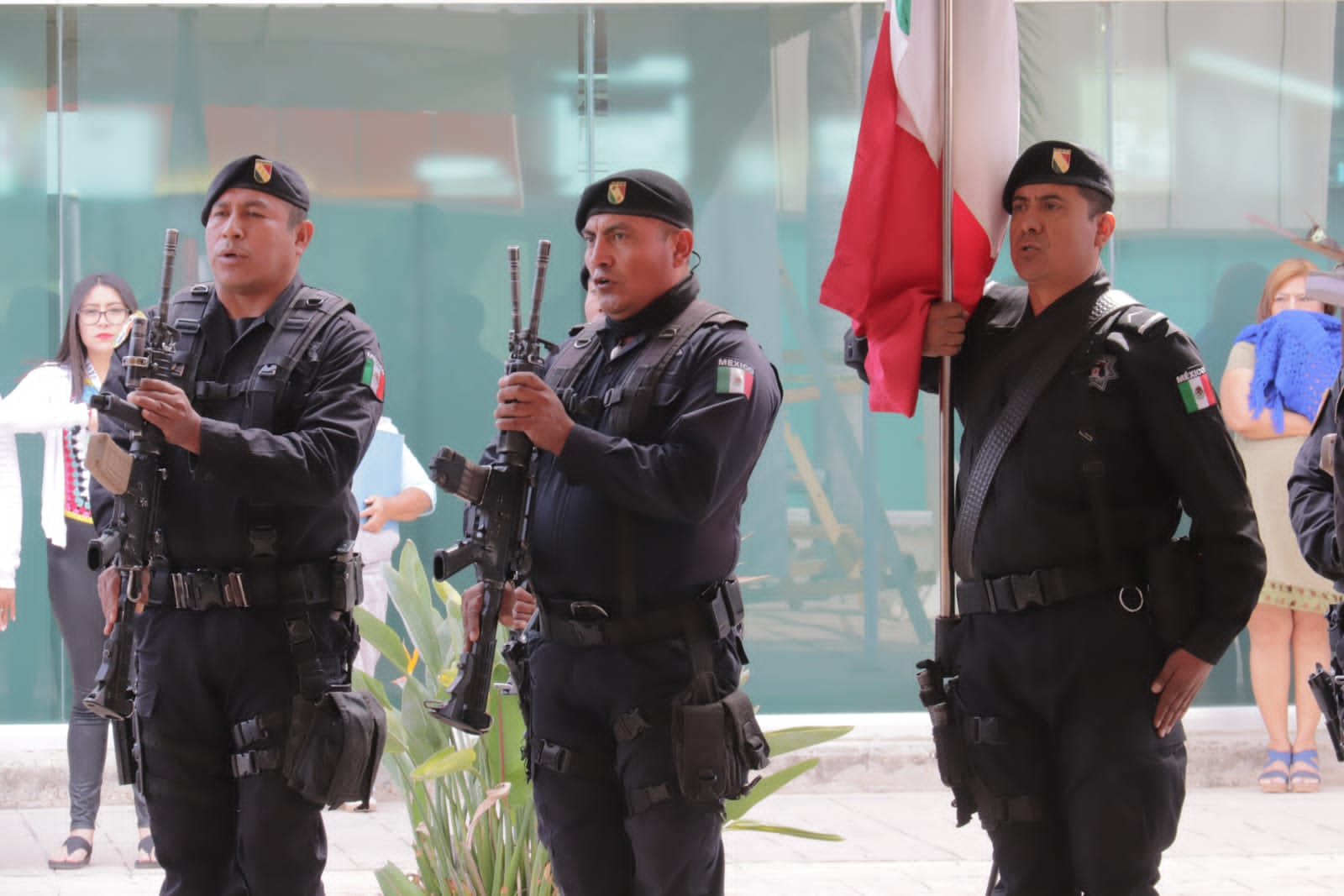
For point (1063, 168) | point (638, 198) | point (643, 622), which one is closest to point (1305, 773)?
point (1063, 168)

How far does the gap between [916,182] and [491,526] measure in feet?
4.91

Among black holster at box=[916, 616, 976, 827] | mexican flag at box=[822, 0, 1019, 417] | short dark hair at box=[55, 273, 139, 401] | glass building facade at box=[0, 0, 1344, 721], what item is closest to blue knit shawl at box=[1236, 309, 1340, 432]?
glass building facade at box=[0, 0, 1344, 721]

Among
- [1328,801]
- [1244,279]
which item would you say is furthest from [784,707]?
[1244,279]

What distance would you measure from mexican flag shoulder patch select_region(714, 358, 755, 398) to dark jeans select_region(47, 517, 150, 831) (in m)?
3.95

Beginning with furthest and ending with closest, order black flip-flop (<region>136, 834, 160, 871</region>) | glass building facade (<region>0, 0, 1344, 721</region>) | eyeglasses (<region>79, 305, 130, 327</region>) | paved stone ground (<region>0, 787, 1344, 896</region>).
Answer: glass building facade (<region>0, 0, 1344, 721</region>) → eyeglasses (<region>79, 305, 130, 327</region>) → black flip-flop (<region>136, 834, 160, 871</region>) → paved stone ground (<region>0, 787, 1344, 896</region>)

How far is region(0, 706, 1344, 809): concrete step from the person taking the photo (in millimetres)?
8289

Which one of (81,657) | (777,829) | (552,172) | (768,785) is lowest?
(777,829)

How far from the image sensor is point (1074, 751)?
3.94 m

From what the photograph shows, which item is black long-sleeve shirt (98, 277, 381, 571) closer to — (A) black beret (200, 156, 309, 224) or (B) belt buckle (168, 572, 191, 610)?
(B) belt buckle (168, 572, 191, 610)

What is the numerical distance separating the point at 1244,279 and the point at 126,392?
6.48 metres

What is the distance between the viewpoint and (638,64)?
8.79 m

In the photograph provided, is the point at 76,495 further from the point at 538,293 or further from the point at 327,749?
the point at 538,293

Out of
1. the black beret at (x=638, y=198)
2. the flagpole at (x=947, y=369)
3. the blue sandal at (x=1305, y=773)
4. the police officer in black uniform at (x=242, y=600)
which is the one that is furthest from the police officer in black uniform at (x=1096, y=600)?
the blue sandal at (x=1305, y=773)

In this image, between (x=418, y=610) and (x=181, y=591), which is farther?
(x=418, y=610)
